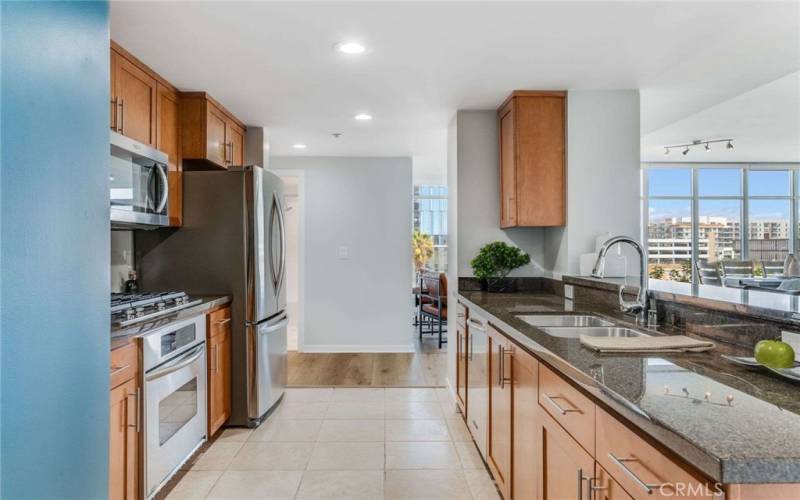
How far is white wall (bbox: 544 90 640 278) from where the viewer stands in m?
3.24

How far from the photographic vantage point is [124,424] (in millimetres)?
1983

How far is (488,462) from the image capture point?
2.47 meters

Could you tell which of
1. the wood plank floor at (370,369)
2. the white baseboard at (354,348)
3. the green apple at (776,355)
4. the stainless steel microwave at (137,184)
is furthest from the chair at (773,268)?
the stainless steel microwave at (137,184)

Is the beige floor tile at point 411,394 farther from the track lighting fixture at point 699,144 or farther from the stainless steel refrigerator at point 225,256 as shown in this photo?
the track lighting fixture at point 699,144

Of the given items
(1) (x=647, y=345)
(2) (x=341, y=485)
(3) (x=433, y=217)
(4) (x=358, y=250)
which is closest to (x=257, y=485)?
(2) (x=341, y=485)

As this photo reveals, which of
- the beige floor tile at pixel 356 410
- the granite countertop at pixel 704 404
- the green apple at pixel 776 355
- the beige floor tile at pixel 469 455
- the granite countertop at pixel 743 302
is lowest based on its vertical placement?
the beige floor tile at pixel 356 410

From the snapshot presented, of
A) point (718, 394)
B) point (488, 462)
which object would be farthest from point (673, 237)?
point (718, 394)

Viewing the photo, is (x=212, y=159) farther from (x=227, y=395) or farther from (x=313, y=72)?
(x=227, y=395)

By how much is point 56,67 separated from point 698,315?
7.55 ft

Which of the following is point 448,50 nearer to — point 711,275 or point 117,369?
point 117,369

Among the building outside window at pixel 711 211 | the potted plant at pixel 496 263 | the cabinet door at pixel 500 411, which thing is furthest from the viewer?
the building outside window at pixel 711 211

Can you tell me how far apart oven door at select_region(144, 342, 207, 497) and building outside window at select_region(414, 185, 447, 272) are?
221 inches

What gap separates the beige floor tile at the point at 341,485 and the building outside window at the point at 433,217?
222 inches

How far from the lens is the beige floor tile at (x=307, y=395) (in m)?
3.86
